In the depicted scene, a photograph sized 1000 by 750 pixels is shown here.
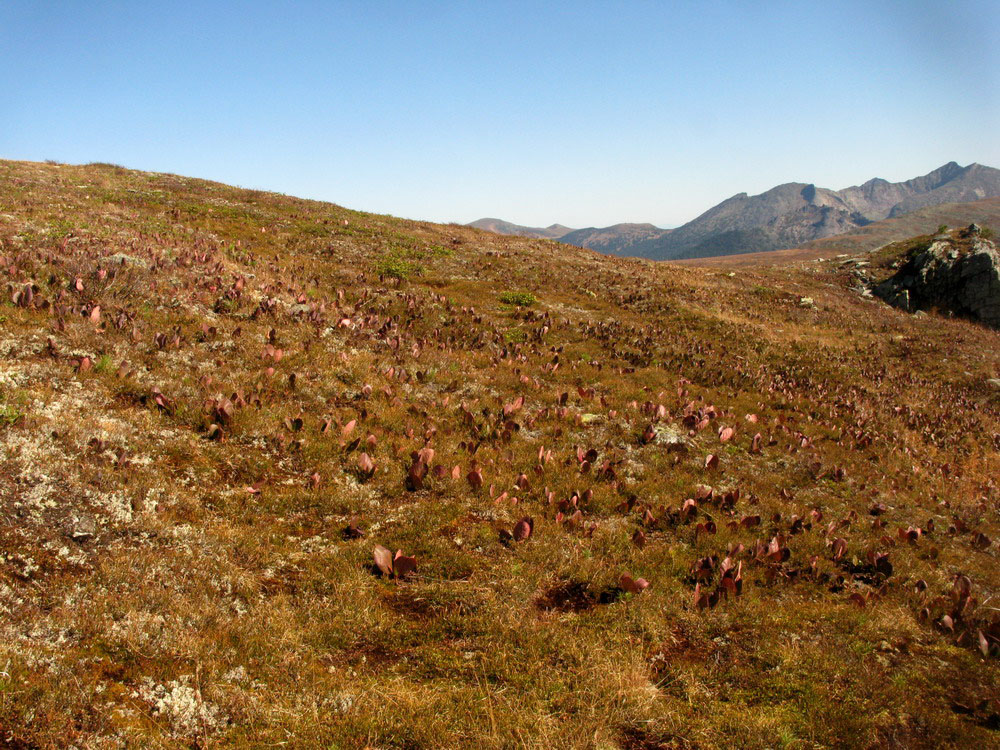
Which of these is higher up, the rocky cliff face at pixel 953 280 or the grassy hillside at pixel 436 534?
the rocky cliff face at pixel 953 280

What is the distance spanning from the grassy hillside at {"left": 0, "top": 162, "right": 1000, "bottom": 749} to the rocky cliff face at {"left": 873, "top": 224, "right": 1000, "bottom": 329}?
2513 cm

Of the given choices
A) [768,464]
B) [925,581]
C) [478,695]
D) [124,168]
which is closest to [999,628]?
[925,581]

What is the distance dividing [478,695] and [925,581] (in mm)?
7472

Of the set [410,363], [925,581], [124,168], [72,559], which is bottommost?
[925,581]

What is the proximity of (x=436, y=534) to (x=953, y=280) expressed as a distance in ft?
155

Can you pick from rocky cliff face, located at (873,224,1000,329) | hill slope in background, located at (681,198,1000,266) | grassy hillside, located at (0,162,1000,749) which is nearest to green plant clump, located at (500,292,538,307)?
grassy hillside, located at (0,162,1000,749)

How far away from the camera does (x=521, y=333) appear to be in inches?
749

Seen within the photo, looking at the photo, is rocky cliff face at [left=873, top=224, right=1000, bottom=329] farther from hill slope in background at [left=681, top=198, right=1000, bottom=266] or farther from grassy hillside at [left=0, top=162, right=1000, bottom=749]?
hill slope in background at [left=681, top=198, right=1000, bottom=266]

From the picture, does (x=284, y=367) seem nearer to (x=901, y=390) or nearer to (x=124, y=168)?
(x=901, y=390)

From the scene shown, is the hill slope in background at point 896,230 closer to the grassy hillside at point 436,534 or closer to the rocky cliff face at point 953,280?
the rocky cliff face at point 953,280

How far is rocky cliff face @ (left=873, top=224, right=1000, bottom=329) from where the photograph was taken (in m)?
35.3

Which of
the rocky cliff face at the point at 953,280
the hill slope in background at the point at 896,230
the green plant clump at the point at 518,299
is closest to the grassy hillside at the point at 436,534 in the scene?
the green plant clump at the point at 518,299

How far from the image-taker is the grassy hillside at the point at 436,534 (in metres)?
4.58

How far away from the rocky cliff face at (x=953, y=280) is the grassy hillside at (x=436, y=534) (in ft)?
82.4
